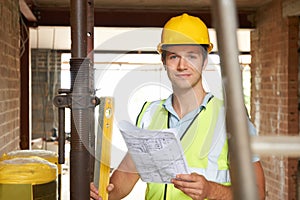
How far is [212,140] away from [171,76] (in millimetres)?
324

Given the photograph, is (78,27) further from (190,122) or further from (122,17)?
(122,17)

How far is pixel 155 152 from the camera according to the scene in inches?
73.7

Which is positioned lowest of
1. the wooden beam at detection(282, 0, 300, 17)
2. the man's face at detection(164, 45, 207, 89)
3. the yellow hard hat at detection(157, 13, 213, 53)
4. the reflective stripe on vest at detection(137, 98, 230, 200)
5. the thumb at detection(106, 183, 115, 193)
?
the thumb at detection(106, 183, 115, 193)

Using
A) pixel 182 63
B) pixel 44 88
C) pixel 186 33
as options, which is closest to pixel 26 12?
pixel 186 33

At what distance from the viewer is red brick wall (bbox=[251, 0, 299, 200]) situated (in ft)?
15.7

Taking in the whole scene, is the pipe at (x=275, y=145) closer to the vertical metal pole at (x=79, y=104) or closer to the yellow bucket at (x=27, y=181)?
the vertical metal pole at (x=79, y=104)

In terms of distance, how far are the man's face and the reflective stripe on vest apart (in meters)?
0.13

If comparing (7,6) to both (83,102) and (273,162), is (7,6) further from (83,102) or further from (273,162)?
(273,162)

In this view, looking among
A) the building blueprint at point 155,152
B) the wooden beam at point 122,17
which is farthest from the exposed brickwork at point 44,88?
the building blueprint at point 155,152

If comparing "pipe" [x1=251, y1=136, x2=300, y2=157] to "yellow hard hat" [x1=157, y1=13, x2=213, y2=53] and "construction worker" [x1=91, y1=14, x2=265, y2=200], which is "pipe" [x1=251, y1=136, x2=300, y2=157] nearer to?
"construction worker" [x1=91, y1=14, x2=265, y2=200]

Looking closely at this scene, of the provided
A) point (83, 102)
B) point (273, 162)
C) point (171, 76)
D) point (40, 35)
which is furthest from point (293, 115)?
point (40, 35)

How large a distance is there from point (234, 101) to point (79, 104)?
0.98 meters

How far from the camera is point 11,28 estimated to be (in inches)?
165

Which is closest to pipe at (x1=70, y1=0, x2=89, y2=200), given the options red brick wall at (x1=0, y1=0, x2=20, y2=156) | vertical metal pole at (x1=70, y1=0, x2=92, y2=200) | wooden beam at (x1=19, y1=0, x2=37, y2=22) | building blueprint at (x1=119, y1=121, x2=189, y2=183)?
vertical metal pole at (x1=70, y1=0, x2=92, y2=200)
